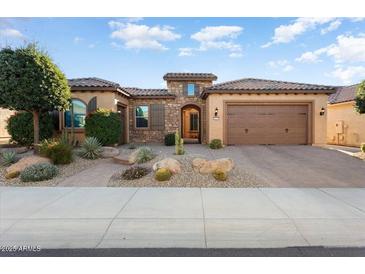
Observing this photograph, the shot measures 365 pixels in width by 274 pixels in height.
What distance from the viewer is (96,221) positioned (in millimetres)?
4773

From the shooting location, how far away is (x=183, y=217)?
4938mm

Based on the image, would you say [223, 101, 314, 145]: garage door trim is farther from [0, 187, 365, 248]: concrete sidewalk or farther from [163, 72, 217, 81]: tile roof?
[0, 187, 365, 248]: concrete sidewalk

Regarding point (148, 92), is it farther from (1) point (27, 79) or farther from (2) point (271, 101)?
(1) point (27, 79)

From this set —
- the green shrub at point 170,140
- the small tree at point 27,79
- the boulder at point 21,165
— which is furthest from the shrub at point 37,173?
the green shrub at point 170,140

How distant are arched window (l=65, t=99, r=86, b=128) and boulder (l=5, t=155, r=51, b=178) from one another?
5.42m

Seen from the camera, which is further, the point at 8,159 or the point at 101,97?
the point at 101,97

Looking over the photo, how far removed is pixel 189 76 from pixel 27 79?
36.4 feet

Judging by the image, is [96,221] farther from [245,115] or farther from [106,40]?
[245,115]

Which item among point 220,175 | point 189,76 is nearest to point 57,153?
point 220,175

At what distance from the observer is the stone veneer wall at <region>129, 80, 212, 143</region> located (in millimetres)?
18219

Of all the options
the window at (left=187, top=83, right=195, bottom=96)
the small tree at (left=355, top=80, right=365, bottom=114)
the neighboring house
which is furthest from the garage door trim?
the neighboring house

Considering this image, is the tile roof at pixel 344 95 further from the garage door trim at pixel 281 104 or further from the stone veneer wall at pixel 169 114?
the stone veneer wall at pixel 169 114

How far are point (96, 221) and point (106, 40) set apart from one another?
10.1 meters

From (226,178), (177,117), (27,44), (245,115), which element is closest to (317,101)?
(245,115)
